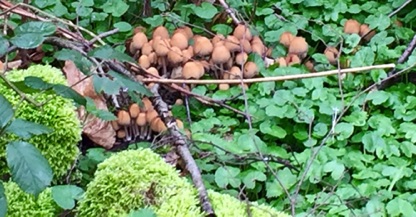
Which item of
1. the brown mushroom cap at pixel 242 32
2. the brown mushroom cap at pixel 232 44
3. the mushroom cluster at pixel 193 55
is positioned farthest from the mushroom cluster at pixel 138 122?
the brown mushroom cap at pixel 242 32

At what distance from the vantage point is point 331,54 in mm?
2375

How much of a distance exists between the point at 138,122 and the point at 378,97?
2.66 feet

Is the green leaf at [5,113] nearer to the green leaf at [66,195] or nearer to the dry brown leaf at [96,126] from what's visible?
the green leaf at [66,195]

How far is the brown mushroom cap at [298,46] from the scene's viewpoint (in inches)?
93.6

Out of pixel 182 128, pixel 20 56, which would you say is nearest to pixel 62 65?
pixel 20 56

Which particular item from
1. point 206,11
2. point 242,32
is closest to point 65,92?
point 242,32

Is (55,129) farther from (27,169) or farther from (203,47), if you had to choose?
(203,47)

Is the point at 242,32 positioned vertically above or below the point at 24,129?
below

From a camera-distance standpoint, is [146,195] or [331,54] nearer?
[146,195]

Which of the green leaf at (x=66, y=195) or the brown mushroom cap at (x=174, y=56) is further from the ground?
the green leaf at (x=66, y=195)

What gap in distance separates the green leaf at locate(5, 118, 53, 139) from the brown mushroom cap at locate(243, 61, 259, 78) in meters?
1.19

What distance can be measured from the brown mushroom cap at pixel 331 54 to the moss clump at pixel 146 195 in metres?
1.00

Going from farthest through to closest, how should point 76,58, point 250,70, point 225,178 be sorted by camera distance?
point 250,70 < point 225,178 < point 76,58

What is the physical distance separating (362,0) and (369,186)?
1163 mm
